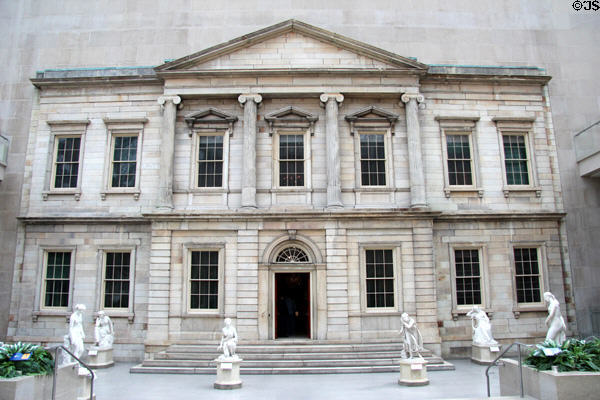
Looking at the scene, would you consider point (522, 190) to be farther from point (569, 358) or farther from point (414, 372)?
point (569, 358)

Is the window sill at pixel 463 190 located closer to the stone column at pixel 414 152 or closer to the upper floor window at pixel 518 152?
the upper floor window at pixel 518 152

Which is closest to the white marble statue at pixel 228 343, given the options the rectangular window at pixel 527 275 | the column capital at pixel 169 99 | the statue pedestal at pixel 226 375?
the statue pedestal at pixel 226 375

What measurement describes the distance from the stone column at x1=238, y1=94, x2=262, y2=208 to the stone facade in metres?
0.06

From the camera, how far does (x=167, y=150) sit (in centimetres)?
1705

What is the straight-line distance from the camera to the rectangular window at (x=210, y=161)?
57.0ft

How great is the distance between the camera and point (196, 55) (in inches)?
680

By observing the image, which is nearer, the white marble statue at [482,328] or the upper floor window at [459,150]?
the white marble statue at [482,328]

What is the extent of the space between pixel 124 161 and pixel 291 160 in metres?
7.08

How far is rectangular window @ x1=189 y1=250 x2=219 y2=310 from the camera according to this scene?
53.8 ft

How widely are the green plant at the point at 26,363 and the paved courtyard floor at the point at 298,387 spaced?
279 centimetres

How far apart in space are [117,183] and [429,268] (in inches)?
516

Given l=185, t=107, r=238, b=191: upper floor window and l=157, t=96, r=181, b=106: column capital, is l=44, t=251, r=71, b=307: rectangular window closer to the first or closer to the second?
l=185, t=107, r=238, b=191: upper floor window

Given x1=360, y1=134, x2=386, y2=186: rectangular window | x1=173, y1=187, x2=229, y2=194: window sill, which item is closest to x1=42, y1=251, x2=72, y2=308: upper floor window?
x1=173, y1=187, x2=229, y2=194: window sill

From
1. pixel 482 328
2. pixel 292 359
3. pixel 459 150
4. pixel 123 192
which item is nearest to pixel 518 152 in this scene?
pixel 459 150
